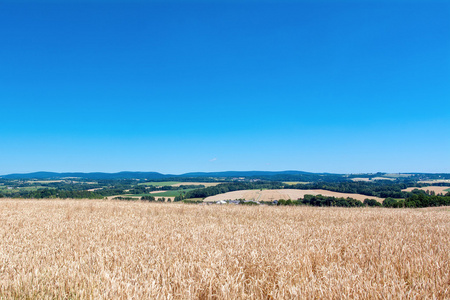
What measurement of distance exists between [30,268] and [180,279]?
214 cm

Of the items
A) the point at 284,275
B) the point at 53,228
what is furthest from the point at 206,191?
the point at 284,275

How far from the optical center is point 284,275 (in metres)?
3.14

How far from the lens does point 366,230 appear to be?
682 cm

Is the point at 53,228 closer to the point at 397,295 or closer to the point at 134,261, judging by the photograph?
the point at 134,261

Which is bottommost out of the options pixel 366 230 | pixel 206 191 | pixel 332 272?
pixel 206 191

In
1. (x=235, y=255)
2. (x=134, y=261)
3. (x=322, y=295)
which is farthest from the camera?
(x=235, y=255)

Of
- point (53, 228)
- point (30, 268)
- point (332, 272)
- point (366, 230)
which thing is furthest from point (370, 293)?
point (53, 228)

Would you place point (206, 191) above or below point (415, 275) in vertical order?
below

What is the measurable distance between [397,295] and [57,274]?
12.2 ft

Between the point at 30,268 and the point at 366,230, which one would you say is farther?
the point at 366,230

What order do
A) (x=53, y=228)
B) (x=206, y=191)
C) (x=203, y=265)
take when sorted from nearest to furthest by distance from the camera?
(x=203, y=265) < (x=53, y=228) < (x=206, y=191)

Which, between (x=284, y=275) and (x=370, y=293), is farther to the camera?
(x=284, y=275)

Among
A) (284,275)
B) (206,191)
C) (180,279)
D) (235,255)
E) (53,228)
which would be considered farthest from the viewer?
(206,191)

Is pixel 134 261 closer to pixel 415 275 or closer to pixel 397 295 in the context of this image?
pixel 397 295
